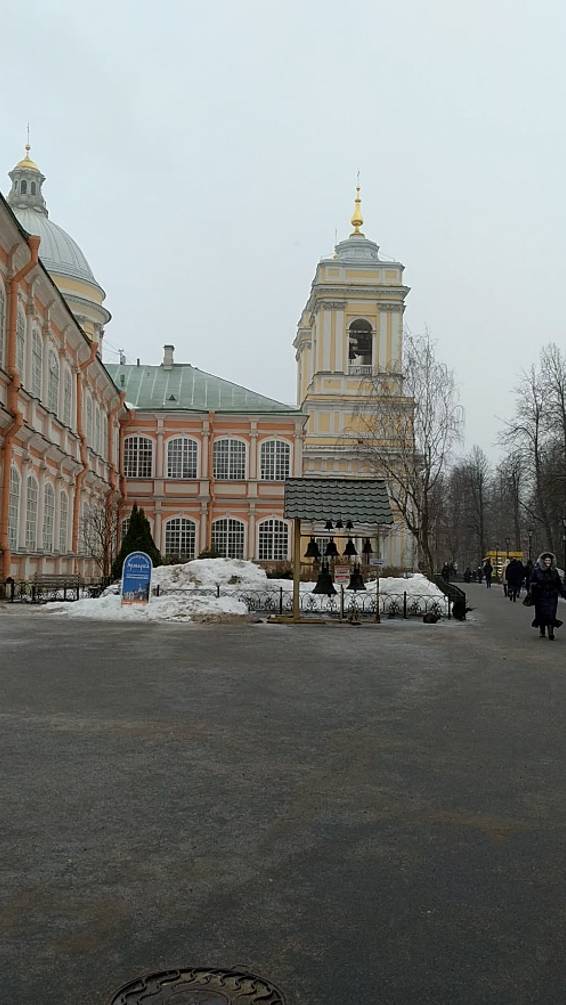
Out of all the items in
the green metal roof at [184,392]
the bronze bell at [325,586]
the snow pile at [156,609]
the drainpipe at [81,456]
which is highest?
the green metal roof at [184,392]

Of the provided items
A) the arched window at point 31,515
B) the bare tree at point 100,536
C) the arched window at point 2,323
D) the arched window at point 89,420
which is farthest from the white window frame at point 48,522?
the arched window at point 89,420

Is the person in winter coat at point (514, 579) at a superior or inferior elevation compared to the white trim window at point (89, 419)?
inferior

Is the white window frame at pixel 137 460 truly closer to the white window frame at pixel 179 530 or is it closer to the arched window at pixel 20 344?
the white window frame at pixel 179 530

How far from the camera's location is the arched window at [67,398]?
36312mm

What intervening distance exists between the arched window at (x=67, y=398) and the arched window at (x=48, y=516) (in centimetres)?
368

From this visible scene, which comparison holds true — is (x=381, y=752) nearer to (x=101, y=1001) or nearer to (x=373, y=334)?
(x=101, y=1001)

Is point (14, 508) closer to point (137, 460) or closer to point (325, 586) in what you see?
point (325, 586)

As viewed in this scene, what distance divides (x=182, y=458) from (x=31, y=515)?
22.1 m

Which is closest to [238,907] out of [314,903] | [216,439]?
[314,903]

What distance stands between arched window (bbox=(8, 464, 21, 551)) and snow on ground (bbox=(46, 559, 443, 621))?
458 cm

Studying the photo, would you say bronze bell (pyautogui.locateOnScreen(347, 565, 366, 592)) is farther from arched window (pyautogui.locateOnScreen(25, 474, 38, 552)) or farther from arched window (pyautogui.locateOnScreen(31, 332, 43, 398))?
arched window (pyautogui.locateOnScreen(31, 332, 43, 398))

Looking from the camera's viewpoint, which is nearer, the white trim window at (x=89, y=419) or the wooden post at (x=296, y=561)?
the wooden post at (x=296, y=561)

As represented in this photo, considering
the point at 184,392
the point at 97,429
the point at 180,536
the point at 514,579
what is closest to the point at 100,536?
the point at 97,429

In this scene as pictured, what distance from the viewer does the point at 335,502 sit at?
2011 centimetres
